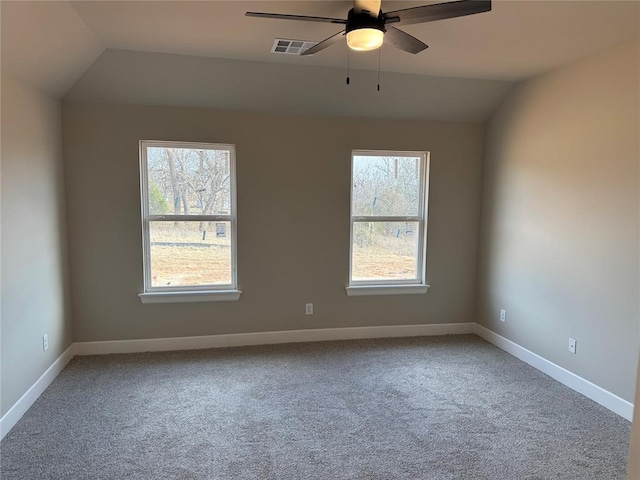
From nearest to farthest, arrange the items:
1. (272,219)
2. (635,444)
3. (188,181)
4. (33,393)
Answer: (635,444) < (33,393) < (188,181) < (272,219)

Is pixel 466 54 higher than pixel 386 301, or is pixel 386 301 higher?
pixel 466 54

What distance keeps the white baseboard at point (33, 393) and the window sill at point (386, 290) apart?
263 centimetres

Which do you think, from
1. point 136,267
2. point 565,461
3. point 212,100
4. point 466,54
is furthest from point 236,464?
point 466,54

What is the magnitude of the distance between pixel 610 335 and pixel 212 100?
12.0 ft

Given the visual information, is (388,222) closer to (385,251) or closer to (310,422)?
(385,251)

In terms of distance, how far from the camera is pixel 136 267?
371 cm

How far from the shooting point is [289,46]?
9.55 feet

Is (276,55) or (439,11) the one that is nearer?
(439,11)

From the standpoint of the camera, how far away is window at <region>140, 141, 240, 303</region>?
3715mm

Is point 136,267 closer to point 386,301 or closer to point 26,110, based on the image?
point 26,110

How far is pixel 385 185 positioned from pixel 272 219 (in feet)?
4.05

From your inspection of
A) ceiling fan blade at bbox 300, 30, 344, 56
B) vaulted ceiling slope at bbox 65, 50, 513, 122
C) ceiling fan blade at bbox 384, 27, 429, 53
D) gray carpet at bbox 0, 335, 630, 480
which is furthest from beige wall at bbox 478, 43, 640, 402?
ceiling fan blade at bbox 300, 30, 344, 56

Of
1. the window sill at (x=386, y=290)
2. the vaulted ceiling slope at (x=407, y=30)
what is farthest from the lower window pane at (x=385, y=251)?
the vaulted ceiling slope at (x=407, y=30)

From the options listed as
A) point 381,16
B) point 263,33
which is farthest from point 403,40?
point 263,33
